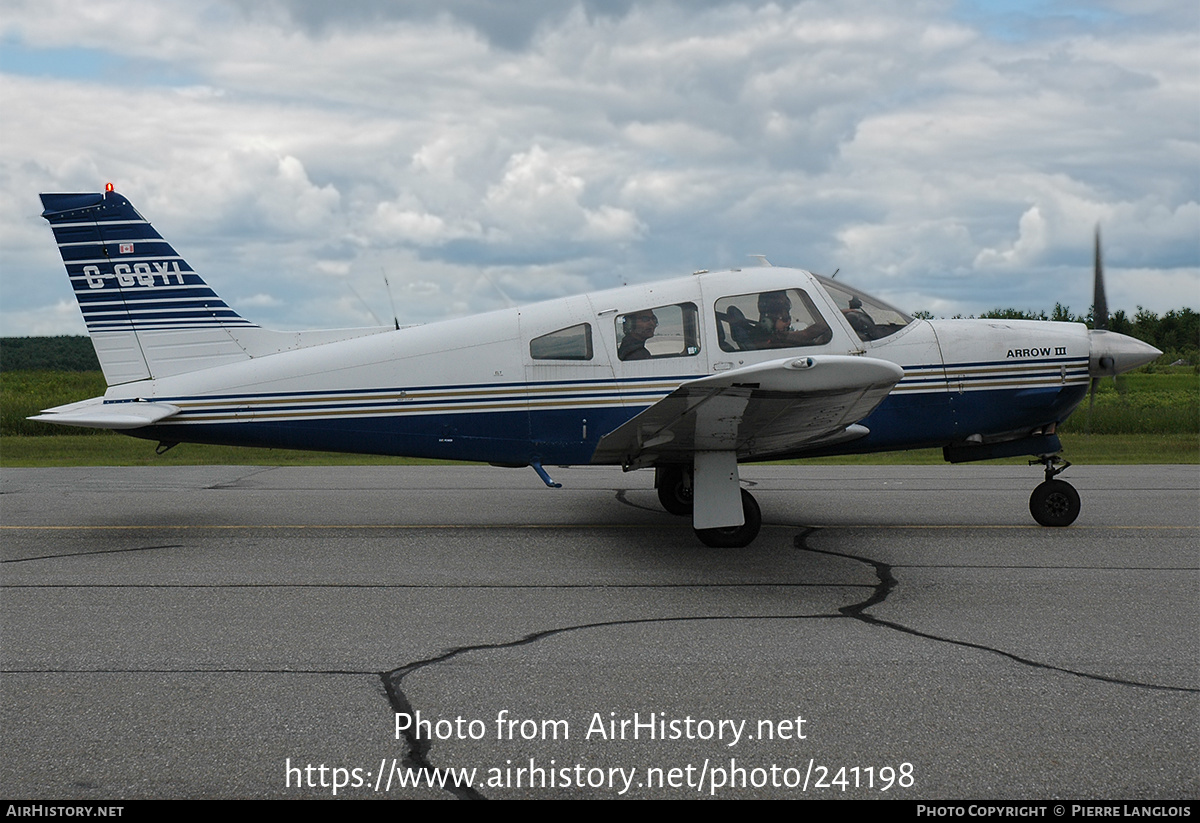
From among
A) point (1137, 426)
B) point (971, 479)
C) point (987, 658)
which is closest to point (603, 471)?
point (971, 479)

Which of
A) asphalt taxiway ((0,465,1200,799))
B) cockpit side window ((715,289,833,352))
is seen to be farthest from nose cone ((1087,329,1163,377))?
cockpit side window ((715,289,833,352))

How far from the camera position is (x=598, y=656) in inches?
218

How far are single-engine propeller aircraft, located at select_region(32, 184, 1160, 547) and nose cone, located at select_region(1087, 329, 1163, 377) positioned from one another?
19 mm

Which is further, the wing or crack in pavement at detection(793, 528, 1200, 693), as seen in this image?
the wing

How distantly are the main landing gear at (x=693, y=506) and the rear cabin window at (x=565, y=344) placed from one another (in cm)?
161

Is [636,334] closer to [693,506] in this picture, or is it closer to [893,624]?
[693,506]

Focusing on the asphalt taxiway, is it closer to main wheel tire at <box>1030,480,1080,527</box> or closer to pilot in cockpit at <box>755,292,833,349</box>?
main wheel tire at <box>1030,480,1080,527</box>

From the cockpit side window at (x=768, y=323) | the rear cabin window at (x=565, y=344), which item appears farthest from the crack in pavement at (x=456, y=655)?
the rear cabin window at (x=565, y=344)

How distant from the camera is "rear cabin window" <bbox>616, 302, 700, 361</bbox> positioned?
9.20 m

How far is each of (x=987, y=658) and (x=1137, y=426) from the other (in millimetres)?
19960

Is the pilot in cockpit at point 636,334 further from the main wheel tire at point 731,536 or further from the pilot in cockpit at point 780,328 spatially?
the main wheel tire at point 731,536

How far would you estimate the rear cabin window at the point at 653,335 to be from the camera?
920cm

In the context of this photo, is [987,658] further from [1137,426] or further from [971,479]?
[1137,426]

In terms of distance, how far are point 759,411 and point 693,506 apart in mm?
1757
